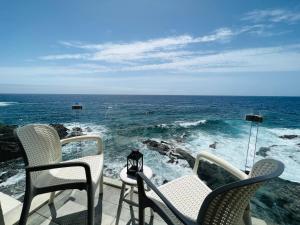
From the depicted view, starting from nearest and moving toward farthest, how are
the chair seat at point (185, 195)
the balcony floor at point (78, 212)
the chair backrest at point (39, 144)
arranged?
the chair seat at point (185, 195) → the chair backrest at point (39, 144) → the balcony floor at point (78, 212)

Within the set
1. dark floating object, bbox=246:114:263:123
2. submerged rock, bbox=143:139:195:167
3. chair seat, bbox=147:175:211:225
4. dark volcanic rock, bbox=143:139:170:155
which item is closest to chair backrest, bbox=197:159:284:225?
chair seat, bbox=147:175:211:225

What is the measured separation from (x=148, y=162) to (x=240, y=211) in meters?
5.62

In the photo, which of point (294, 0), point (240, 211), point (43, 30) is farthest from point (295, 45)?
point (43, 30)

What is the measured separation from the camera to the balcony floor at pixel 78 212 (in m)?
1.52

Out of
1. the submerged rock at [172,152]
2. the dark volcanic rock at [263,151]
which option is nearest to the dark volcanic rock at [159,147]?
the submerged rock at [172,152]

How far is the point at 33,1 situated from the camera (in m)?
2.61

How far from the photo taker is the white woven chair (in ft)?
3.78

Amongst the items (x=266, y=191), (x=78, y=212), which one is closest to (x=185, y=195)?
(x=78, y=212)

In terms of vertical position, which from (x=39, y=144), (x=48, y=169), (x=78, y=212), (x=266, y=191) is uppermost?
(x=39, y=144)

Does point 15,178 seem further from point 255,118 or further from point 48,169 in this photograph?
point 255,118

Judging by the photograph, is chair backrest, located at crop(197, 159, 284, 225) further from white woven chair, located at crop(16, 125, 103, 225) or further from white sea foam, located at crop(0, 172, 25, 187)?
white sea foam, located at crop(0, 172, 25, 187)

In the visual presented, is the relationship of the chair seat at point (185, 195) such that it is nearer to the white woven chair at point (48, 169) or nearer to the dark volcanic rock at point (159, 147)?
the white woven chair at point (48, 169)

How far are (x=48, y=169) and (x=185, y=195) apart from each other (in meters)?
1.01

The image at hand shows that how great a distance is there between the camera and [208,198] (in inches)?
26.9
